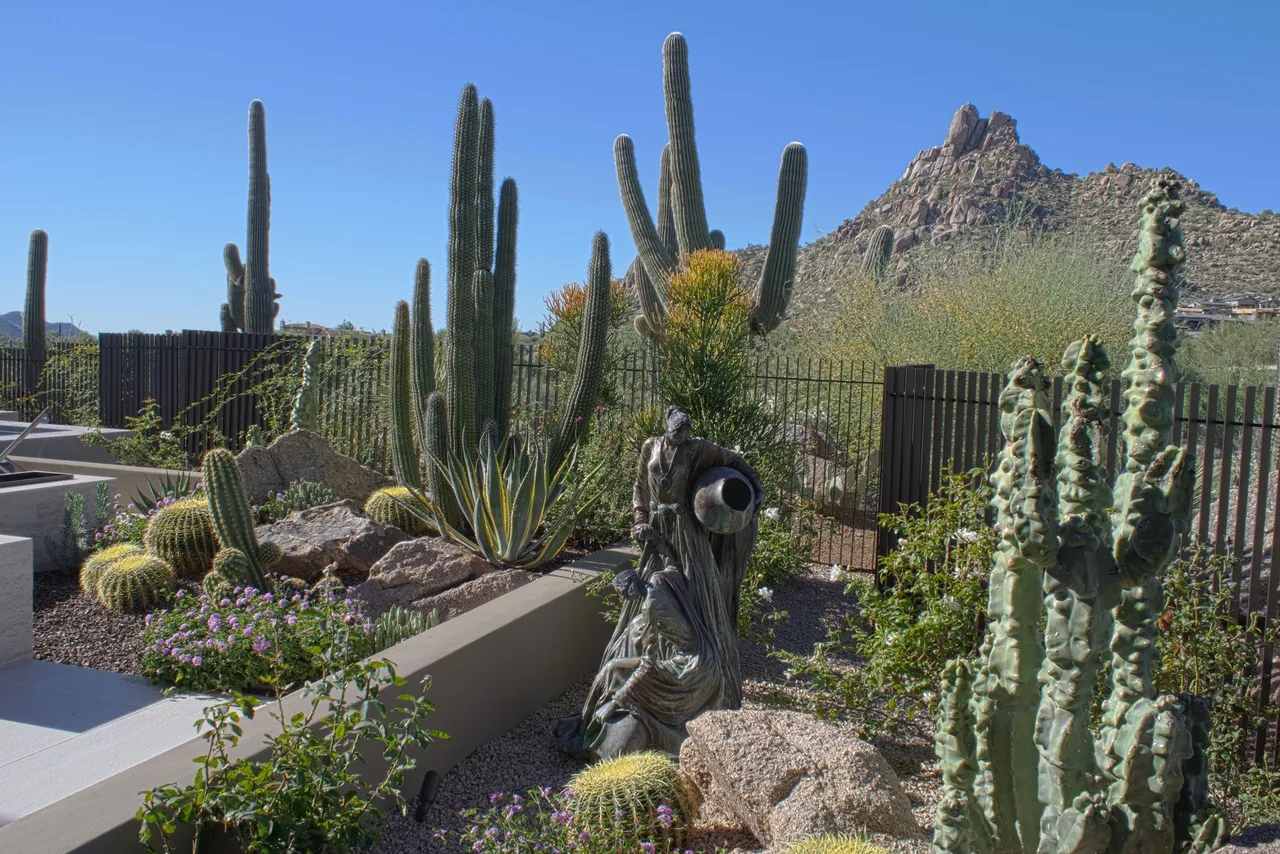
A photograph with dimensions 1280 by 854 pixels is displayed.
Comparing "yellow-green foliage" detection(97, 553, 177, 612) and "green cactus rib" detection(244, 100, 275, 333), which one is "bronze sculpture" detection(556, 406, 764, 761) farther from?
"green cactus rib" detection(244, 100, 275, 333)

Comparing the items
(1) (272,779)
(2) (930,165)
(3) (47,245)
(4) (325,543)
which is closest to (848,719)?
(1) (272,779)

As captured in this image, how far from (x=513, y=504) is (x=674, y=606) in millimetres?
2553

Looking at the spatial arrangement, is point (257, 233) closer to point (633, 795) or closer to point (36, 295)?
point (36, 295)

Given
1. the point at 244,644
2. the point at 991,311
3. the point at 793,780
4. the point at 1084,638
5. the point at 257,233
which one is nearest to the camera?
the point at 1084,638

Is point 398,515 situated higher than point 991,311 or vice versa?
point 991,311

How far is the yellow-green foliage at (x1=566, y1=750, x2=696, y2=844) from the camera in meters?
3.36

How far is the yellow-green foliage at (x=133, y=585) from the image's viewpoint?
19.6ft

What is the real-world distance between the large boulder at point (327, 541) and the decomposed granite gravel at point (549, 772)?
2.04 metres

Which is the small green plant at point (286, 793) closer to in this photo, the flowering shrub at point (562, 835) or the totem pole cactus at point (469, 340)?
the flowering shrub at point (562, 835)

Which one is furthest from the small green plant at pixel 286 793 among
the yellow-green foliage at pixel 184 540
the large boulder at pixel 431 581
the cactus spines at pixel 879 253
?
the cactus spines at pixel 879 253

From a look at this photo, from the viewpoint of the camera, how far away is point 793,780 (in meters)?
3.39

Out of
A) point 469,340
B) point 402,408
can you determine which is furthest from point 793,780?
point 402,408

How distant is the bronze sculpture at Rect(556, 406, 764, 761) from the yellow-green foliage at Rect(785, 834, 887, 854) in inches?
54.5

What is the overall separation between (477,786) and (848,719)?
192 cm
